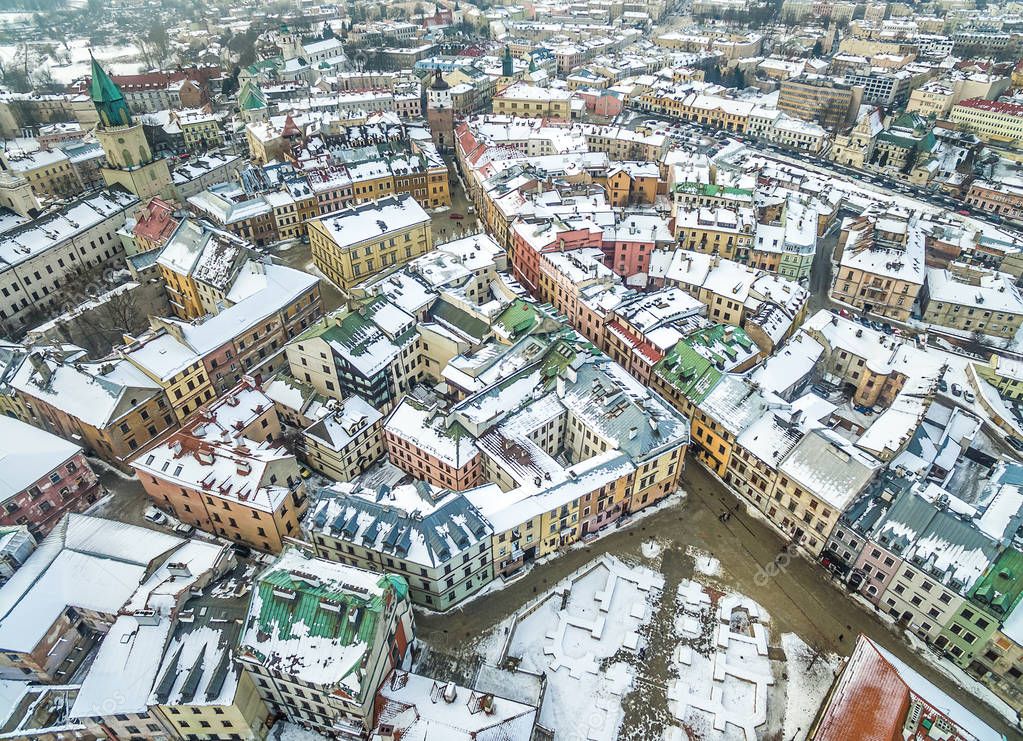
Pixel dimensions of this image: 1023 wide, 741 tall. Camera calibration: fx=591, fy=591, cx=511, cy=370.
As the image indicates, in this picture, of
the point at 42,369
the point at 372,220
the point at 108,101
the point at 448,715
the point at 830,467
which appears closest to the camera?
the point at 448,715

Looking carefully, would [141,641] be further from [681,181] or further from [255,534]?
[681,181]

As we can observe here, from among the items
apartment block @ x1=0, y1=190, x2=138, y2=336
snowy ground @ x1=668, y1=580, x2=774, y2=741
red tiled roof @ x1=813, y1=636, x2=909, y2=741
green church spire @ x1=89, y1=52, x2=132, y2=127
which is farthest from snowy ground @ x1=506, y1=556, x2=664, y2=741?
green church spire @ x1=89, y1=52, x2=132, y2=127

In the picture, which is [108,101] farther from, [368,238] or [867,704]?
[867,704]

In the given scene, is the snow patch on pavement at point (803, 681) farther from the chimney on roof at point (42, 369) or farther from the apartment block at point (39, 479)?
the chimney on roof at point (42, 369)

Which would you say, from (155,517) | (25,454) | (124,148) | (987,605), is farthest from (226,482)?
(124,148)

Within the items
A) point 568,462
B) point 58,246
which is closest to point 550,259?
point 568,462

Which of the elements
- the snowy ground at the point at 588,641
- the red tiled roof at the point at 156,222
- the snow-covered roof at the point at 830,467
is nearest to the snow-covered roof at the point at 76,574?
the snowy ground at the point at 588,641
